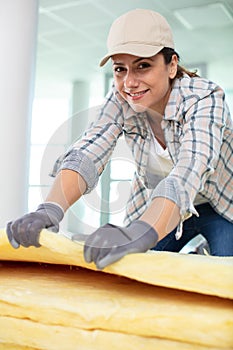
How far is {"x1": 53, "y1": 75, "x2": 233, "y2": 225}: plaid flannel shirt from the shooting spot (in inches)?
24.5

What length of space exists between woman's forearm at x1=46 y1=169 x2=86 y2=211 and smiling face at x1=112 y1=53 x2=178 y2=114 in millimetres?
148

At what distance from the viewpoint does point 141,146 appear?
79 cm

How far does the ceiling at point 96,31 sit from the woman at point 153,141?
2424 millimetres

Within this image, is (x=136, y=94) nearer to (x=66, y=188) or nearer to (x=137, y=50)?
(x=137, y=50)

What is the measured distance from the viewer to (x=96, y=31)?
11.4 ft

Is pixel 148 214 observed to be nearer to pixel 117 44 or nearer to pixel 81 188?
pixel 81 188

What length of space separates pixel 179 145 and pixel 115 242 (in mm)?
402

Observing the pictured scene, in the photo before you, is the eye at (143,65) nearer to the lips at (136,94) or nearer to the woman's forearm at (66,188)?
the lips at (136,94)

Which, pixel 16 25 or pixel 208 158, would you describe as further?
pixel 16 25

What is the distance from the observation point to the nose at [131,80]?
692 mm

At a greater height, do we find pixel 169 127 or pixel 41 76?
pixel 41 76

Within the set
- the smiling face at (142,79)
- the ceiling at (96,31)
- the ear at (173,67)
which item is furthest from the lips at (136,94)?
the ceiling at (96,31)

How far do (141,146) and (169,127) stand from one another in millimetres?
58

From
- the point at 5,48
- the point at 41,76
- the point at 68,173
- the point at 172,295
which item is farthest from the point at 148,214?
the point at 41,76
